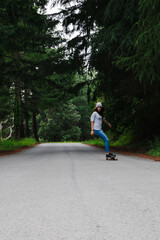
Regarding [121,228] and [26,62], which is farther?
[26,62]

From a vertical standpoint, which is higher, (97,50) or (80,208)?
(97,50)

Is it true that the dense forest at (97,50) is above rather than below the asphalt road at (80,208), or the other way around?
above

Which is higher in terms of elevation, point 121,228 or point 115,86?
point 115,86

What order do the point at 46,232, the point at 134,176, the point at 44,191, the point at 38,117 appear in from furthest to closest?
1. the point at 38,117
2. the point at 134,176
3. the point at 44,191
4. the point at 46,232

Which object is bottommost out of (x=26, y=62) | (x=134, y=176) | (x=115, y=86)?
(x=134, y=176)

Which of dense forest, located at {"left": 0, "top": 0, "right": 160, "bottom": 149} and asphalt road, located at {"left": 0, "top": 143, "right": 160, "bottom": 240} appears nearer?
asphalt road, located at {"left": 0, "top": 143, "right": 160, "bottom": 240}

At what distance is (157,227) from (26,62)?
21857mm

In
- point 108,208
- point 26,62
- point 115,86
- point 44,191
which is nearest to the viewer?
point 108,208

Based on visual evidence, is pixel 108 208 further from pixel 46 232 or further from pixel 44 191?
pixel 44 191

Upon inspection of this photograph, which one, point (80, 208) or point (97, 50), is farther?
point (97, 50)

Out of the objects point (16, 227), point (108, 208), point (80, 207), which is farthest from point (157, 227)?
point (16, 227)

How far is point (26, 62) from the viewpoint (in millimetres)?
23297

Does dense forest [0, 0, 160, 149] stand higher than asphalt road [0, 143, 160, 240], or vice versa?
dense forest [0, 0, 160, 149]

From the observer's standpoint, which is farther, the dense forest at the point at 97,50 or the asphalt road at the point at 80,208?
the dense forest at the point at 97,50
